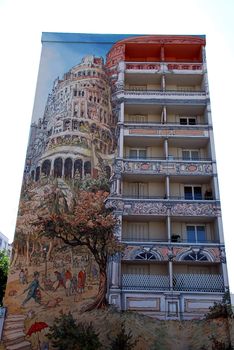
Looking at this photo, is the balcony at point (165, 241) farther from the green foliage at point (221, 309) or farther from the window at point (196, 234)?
the green foliage at point (221, 309)

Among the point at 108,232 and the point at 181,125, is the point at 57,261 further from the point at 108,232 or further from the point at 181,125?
the point at 181,125

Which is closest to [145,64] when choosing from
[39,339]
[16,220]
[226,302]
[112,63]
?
[112,63]

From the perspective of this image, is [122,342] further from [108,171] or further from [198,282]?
[108,171]

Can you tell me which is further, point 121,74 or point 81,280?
point 121,74

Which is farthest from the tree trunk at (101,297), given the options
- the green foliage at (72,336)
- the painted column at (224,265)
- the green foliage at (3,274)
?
the green foliage at (3,274)

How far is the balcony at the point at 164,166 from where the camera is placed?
970 inches

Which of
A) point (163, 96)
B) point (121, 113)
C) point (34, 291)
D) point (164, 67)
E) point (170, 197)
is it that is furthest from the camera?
point (164, 67)

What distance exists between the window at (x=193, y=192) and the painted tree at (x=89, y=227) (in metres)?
5.11

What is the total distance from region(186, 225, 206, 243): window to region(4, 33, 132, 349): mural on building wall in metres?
4.53

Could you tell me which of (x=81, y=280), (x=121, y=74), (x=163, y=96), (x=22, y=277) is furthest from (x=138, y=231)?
(x=121, y=74)

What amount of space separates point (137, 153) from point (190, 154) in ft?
11.3

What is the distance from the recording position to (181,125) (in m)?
26.3

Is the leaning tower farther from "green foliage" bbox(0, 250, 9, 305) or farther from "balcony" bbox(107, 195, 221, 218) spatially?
"green foliage" bbox(0, 250, 9, 305)

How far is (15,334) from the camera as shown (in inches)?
793
